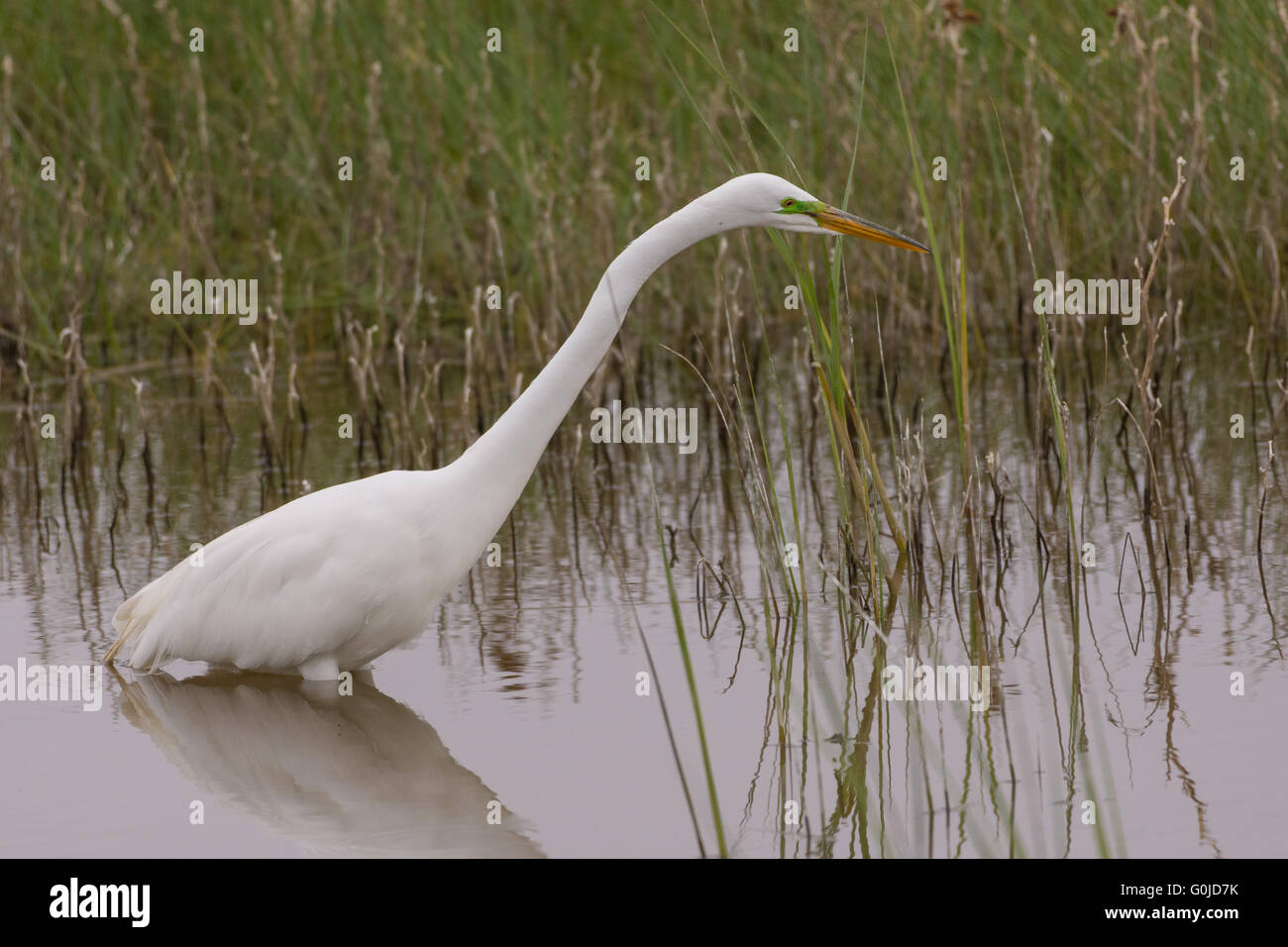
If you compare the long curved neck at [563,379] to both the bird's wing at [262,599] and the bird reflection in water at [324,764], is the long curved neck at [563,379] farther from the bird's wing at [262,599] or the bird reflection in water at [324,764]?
the bird reflection in water at [324,764]

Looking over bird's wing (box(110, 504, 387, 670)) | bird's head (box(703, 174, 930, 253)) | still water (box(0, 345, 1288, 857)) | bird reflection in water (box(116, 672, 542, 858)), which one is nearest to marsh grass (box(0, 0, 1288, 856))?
still water (box(0, 345, 1288, 857))

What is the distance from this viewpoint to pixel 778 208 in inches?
183

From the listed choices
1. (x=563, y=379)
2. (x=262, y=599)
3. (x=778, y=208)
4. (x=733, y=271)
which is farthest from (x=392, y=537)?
(x=733, y=271)

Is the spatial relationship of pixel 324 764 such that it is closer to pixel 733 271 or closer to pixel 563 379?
pixel 563 379

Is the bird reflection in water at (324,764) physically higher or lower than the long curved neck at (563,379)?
lower

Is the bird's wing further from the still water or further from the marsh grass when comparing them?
the marsh grass

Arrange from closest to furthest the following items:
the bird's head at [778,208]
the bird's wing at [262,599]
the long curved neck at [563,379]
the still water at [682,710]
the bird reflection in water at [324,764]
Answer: the still water at [682,710], the bird reflection in water at [324,764], the bird's head at [778,208], the long curved neck at [563,379], the bird's wing at [262,599]

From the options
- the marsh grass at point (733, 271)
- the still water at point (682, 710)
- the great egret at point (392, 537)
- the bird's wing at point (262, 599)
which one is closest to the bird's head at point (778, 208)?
the great egret at point (392, 537)

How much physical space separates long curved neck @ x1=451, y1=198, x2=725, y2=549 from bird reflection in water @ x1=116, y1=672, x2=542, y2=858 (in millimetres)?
617

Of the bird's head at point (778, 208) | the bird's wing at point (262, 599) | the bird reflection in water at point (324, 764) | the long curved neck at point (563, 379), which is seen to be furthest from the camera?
the bird's wing at point (262, 599)

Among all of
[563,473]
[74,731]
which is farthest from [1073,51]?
[74,731]

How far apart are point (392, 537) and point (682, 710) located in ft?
2.91

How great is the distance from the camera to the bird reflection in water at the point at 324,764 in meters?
4.02

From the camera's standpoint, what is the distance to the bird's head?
4.62 metres
